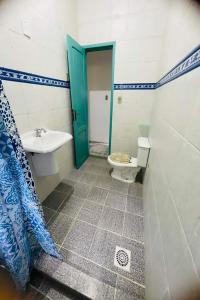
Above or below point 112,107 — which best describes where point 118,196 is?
below

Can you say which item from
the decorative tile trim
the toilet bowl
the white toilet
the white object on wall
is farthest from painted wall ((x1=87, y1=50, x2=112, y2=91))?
the toilet bowl

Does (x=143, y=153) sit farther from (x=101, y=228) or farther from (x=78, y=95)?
(x=78, y=95)

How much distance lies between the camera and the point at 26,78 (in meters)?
1.21

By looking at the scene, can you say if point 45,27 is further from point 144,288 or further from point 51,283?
point 144,288

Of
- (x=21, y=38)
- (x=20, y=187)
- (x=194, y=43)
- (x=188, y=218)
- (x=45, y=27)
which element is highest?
(x=45, y=27)

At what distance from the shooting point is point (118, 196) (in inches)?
68.9

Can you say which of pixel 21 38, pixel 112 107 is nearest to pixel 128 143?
pixel 112 107

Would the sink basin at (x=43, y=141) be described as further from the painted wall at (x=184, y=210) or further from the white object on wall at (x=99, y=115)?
the white object on wall at (x=99, y=115)

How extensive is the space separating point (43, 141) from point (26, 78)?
23.3 inches

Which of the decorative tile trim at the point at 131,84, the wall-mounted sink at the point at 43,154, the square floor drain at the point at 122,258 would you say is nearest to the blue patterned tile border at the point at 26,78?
the decorative tile trim at the point at 131,84

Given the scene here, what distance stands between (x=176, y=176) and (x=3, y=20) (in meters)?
1.58

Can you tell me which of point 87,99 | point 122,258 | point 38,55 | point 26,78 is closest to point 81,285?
point 122,258

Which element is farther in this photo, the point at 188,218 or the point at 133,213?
the point at 133,213

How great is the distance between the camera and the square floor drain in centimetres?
102
